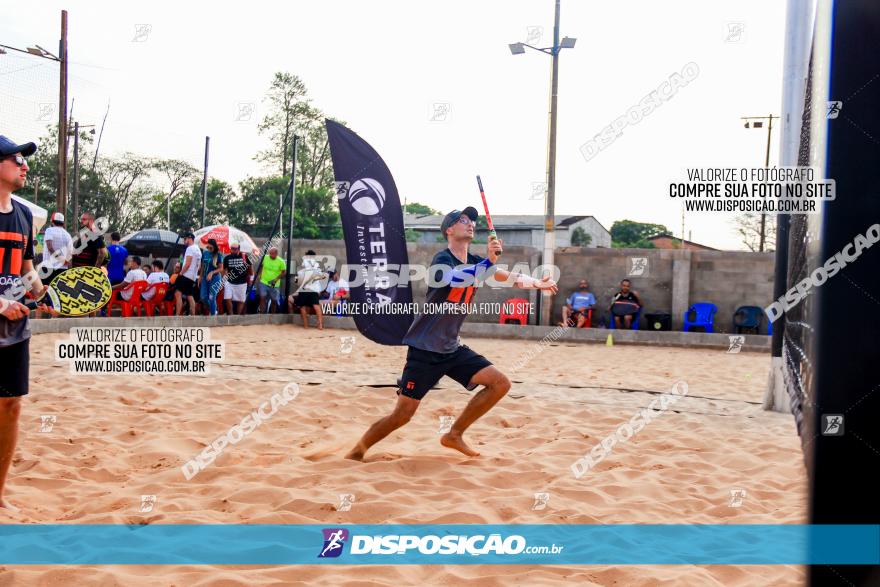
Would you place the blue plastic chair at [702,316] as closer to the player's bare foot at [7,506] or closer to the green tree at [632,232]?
the player's bare foot at [7,506]

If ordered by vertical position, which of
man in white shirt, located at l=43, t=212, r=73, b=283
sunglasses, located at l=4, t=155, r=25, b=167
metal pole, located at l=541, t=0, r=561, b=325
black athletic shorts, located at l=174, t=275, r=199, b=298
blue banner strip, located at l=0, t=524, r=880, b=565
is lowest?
blue banner strip, located at l=0, t=524, r=880, b=565

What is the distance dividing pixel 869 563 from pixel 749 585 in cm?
126

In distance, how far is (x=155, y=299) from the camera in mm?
14883

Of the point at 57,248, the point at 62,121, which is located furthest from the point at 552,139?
the point at 62,121

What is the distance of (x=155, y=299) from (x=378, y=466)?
11.7 meters

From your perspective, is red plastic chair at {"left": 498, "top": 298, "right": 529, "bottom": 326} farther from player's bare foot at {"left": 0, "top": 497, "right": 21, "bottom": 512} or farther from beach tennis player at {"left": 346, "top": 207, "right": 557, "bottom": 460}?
player's bare foot at {"left": 0, "top": 497, "right": 21, "bottom": 512}

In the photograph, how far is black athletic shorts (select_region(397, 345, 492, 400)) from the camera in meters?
4.73

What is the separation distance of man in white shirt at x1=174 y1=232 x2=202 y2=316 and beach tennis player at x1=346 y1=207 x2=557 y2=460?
33.6ft

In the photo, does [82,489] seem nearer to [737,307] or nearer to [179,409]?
[179,409]

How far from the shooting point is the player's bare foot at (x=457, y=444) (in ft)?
16.1

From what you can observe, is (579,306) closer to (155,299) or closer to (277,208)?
(155,299)

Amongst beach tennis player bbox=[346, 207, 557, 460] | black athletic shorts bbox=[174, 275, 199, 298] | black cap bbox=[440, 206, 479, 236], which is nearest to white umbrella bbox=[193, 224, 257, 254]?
black athletic shorts bbox=[174, 275, 199, 298]

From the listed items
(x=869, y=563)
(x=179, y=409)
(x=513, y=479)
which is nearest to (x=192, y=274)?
(x=179, y=409)

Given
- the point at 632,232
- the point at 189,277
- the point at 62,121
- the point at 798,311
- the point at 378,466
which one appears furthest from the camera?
the point at 632,232
